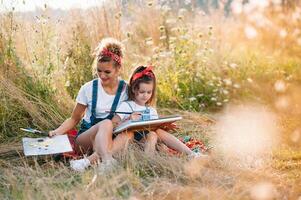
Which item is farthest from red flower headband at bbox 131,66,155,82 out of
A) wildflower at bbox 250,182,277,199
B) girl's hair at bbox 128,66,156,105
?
wildflower at bbox 250,182,277,199

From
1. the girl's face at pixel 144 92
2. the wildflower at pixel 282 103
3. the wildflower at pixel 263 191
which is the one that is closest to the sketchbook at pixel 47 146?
the girl's face at pixel 144 92

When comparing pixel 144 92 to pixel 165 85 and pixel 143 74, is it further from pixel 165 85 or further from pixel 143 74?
pixel 165 85

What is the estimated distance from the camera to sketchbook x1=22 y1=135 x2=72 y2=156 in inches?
189

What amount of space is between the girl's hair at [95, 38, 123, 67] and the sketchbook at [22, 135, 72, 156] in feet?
2.08

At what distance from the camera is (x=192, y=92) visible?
7590 millimetres

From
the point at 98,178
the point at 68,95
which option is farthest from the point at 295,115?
the point at 98,178

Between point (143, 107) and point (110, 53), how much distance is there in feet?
1.53

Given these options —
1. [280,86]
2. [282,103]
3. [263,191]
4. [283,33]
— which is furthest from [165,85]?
[263,191]

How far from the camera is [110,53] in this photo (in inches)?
206

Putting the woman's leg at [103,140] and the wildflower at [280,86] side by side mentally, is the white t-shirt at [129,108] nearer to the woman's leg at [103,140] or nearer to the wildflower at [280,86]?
the woman's leg at [103,140]

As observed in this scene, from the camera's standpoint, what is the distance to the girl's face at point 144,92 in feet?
17.2

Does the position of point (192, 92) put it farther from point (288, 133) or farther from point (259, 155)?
point (259, 155)

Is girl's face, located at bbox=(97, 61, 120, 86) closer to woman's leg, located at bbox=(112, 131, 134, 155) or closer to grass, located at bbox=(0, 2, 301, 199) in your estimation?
woman's leg, located at bbox=(112, 131, 134, 155)

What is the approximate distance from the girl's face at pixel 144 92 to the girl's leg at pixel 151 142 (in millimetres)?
260
